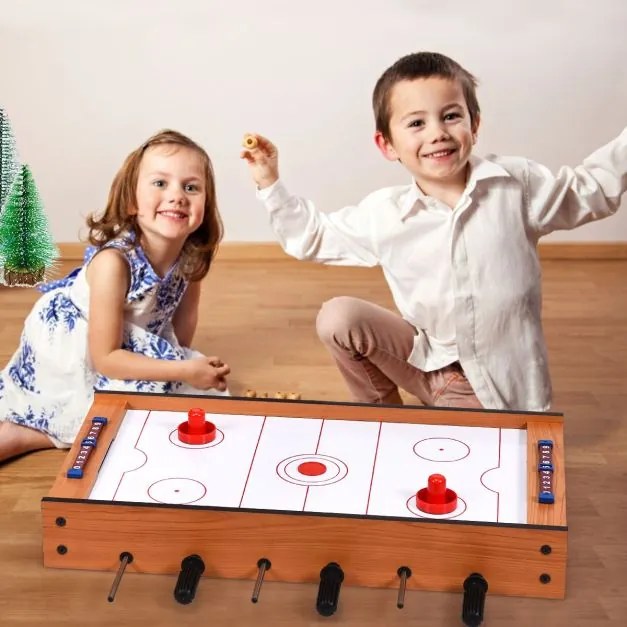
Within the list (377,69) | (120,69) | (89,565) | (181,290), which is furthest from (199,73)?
(89,565)

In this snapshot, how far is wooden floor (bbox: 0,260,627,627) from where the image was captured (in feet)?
4.27

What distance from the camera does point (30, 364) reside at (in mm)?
1792

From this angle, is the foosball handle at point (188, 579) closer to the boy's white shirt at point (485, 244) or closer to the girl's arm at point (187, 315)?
the boy's white shirt at point (485, 244)

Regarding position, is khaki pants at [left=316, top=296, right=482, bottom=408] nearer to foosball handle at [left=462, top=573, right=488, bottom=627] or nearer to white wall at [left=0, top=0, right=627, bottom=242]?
foosball handle at [left=462, top=573, right=488, bottom=627]

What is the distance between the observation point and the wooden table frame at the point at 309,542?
1.26 meters

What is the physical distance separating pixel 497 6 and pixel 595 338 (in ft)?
2.55

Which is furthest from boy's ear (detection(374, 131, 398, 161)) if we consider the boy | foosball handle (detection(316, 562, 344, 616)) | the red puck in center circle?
foosball handle (detection(316, 562, 344, 616))

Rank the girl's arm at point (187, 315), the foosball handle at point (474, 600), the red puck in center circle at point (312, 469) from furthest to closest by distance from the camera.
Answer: the girl's arm at point (187, 315)
the red puck in center circle at point (312, 469)
the foosball handle at point (474, 600)

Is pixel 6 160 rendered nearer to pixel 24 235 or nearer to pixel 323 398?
pixel 24 235

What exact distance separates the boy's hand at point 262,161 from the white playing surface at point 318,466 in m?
0.35

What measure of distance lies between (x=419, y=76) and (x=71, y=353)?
649 mm

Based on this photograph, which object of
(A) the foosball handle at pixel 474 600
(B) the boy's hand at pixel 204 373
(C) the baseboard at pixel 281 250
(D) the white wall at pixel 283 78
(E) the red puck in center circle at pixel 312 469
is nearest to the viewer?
(A) the foosball handle at pixel 474 600

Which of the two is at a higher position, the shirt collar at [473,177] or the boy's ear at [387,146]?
the boy's ear at [387,146]

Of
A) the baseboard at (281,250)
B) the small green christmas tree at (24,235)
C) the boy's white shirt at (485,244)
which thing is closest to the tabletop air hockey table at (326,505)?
the boy's white shirt at (485,244)
